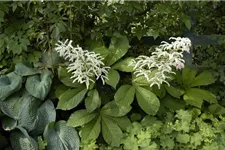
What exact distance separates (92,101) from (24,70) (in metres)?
0.55

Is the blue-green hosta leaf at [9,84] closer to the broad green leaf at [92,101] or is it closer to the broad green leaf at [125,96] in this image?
the broad green leaf at [92,101]

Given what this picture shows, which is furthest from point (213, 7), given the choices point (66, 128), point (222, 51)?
point (66, 128)

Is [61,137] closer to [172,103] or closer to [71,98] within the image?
[71,98]

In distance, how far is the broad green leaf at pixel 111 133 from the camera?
7.20 ft

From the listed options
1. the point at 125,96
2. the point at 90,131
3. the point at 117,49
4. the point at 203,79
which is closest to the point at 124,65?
the point at 117,49

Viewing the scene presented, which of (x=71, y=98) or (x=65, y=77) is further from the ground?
(x=65, y=77)

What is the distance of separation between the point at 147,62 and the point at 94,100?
0.44 metres

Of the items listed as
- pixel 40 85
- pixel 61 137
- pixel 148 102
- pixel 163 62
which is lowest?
pixel 61 137

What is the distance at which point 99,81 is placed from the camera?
2.55m

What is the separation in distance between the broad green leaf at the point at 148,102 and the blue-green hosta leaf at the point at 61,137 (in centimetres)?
51

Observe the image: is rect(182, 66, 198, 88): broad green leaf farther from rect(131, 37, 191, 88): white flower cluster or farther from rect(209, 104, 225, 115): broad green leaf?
rect(131, 37, 191, 88): white flower cluster

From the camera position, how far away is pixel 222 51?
288 centimetres

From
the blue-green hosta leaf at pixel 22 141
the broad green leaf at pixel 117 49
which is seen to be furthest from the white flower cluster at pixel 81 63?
the blue-green hosta leaf at pixel 22 141

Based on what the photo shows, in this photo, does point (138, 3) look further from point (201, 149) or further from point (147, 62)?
point (201, 149)
